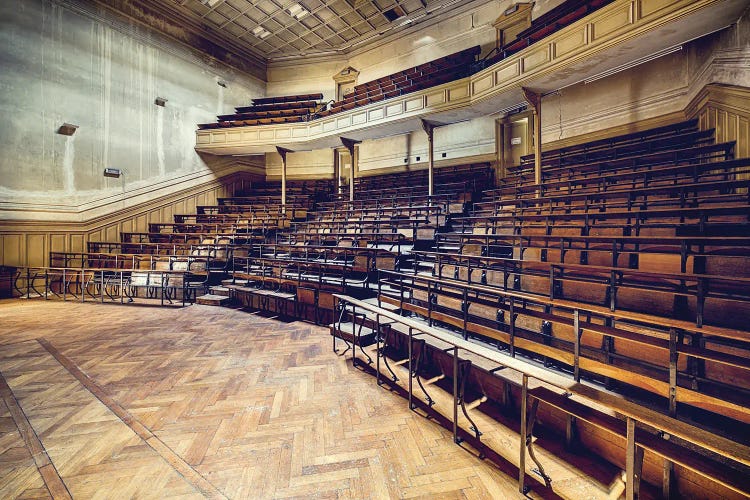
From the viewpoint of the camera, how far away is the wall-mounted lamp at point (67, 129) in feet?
18.2

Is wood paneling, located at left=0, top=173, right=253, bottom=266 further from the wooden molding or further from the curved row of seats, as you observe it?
the wooden molding

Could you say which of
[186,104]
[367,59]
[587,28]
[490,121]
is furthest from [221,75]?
[587,28]

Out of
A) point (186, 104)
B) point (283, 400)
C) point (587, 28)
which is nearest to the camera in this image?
point (283, 400)

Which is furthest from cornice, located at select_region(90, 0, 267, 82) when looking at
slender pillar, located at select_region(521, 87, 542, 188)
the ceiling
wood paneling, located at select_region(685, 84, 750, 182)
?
wood paneling, located at select_region(685, 84, 750, 182)

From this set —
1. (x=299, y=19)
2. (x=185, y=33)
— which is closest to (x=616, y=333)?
(x=299, y=19)

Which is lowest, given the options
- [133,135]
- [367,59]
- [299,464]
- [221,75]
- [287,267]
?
[299,464]

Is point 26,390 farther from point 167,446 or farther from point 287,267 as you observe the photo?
point 287,267

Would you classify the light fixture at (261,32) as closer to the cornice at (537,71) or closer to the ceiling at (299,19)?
the ceiling at (299,19)

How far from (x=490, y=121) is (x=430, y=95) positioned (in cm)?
156

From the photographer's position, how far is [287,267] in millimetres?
4297

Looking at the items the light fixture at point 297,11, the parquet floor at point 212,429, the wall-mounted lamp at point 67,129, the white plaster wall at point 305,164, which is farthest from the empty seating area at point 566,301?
the light fixture at point 297,11

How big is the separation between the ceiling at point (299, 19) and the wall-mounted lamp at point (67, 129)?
3.01m

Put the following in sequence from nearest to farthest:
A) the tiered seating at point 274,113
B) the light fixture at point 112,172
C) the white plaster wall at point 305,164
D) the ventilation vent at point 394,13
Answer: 1. the light fixture at point 112,172
2. the ventilation vent at point 394,13
3. the tiered seating at point 274,113
4. the white plaster wall at point 305,164

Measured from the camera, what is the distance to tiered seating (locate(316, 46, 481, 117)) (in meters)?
5.65
